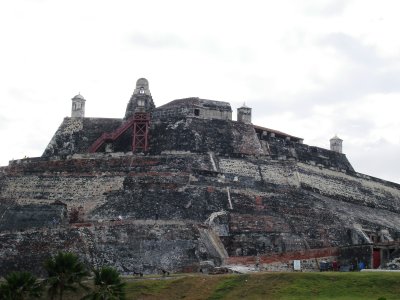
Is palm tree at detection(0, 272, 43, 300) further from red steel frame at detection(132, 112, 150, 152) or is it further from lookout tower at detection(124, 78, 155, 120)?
lookout tower at detection(124, 78, 155, 120)

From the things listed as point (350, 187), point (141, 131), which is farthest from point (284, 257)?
point (141, 131)

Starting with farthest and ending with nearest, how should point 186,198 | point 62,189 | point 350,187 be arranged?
point 350,187 < point 62,189 < point 186,198

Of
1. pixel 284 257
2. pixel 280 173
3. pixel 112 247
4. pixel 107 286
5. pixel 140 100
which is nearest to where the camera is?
pixel 107 286

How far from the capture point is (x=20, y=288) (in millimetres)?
29594

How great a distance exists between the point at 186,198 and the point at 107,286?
15641mm

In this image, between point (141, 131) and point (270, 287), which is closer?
point (270, 287)

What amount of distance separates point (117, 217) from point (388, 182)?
25.8m

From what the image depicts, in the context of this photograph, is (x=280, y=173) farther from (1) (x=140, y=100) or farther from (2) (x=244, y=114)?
(1) (x=140, y=100)

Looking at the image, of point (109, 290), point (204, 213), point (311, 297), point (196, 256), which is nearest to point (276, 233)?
point (204, 213)

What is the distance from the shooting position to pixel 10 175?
50562 mm

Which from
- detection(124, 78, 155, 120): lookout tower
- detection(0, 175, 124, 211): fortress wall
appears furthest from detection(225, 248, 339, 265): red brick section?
detection(124, 78, 155, 120): lookout tower

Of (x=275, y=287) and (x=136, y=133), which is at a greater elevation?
(x=136, y=133)

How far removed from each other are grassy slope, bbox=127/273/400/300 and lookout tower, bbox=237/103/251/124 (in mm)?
24613

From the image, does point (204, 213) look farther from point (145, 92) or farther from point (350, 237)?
point (145, 92)
